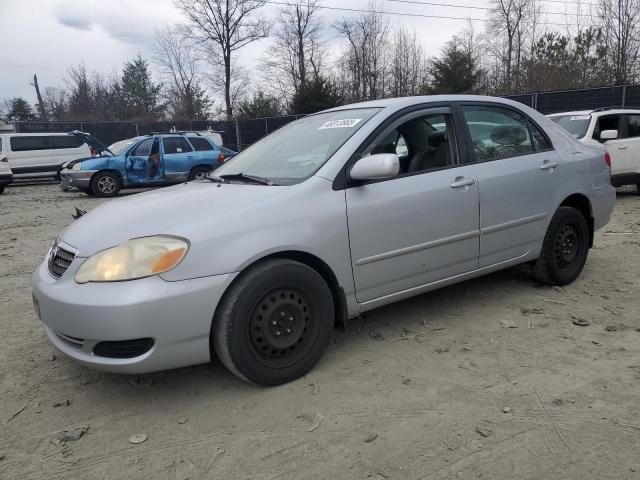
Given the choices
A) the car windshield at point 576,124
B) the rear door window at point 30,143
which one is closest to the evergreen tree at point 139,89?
the rear door window at point 30,143

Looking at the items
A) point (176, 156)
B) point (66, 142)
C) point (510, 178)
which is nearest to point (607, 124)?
point (510, 178)

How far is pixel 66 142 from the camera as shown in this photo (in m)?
17.3


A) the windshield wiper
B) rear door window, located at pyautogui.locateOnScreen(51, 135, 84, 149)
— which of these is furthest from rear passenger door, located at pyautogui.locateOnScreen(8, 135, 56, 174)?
the windshield wiper

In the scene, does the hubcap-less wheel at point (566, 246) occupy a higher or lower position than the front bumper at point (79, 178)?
lower

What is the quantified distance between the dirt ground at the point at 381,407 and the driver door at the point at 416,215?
49 cm

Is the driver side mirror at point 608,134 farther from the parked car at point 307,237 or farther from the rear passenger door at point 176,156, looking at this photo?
the rear passenger door at point 176,156

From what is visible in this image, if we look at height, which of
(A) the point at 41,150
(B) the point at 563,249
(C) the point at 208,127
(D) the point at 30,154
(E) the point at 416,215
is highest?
(C) the point at 208,127

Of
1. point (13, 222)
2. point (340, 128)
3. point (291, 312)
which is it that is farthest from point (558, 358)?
point (13, 222)

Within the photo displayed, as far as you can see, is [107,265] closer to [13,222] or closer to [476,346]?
[476,346]

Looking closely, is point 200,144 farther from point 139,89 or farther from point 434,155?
point 139,89

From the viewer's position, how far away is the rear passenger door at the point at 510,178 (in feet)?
12.2

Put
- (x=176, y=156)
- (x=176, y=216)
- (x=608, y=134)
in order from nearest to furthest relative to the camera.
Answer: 1. (x=176, y=216)
2. (x=608, y=134)
3. (x=176, y=156)

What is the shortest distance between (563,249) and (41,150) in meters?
17.4

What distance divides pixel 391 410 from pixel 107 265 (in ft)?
5.34
